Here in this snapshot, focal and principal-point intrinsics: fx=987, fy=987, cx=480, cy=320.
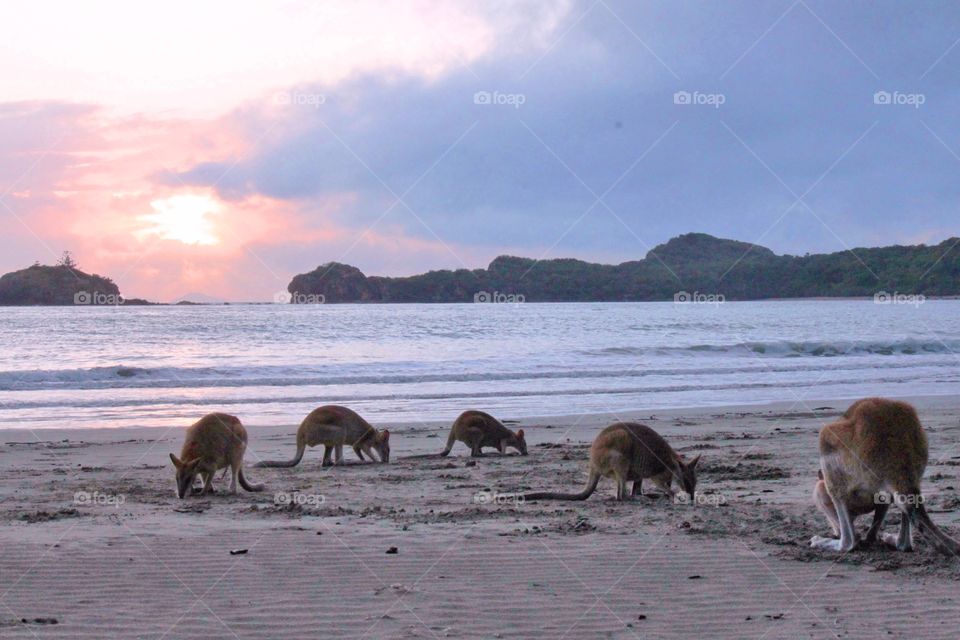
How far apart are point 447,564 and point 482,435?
6.71 metres

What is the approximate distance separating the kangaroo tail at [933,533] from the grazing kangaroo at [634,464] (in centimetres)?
272

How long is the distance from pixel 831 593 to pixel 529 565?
1813mm

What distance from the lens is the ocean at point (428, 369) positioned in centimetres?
1995

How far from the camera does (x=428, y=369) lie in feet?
92.2

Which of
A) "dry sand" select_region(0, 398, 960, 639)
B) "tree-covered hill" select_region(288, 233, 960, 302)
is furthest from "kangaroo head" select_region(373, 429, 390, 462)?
"tree-covered hill" select_region(288, 233, 960, 302)

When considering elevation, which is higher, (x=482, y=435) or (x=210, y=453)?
(x=210, y=453)

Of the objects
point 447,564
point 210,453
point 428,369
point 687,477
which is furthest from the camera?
point 428,369

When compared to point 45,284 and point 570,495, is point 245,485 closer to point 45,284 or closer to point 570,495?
point 570,495

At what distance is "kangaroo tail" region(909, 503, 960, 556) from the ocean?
12016mm

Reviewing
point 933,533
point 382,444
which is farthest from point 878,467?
point 382,444

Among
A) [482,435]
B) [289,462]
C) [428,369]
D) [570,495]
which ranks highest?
[428,369]

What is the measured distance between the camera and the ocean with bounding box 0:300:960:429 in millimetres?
19953

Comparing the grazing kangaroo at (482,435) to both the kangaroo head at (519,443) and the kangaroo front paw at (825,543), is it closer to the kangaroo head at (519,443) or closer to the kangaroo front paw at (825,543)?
the kangaroo head at (519,443)

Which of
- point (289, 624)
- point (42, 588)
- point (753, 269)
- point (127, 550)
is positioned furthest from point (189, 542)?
point (753, 269)
